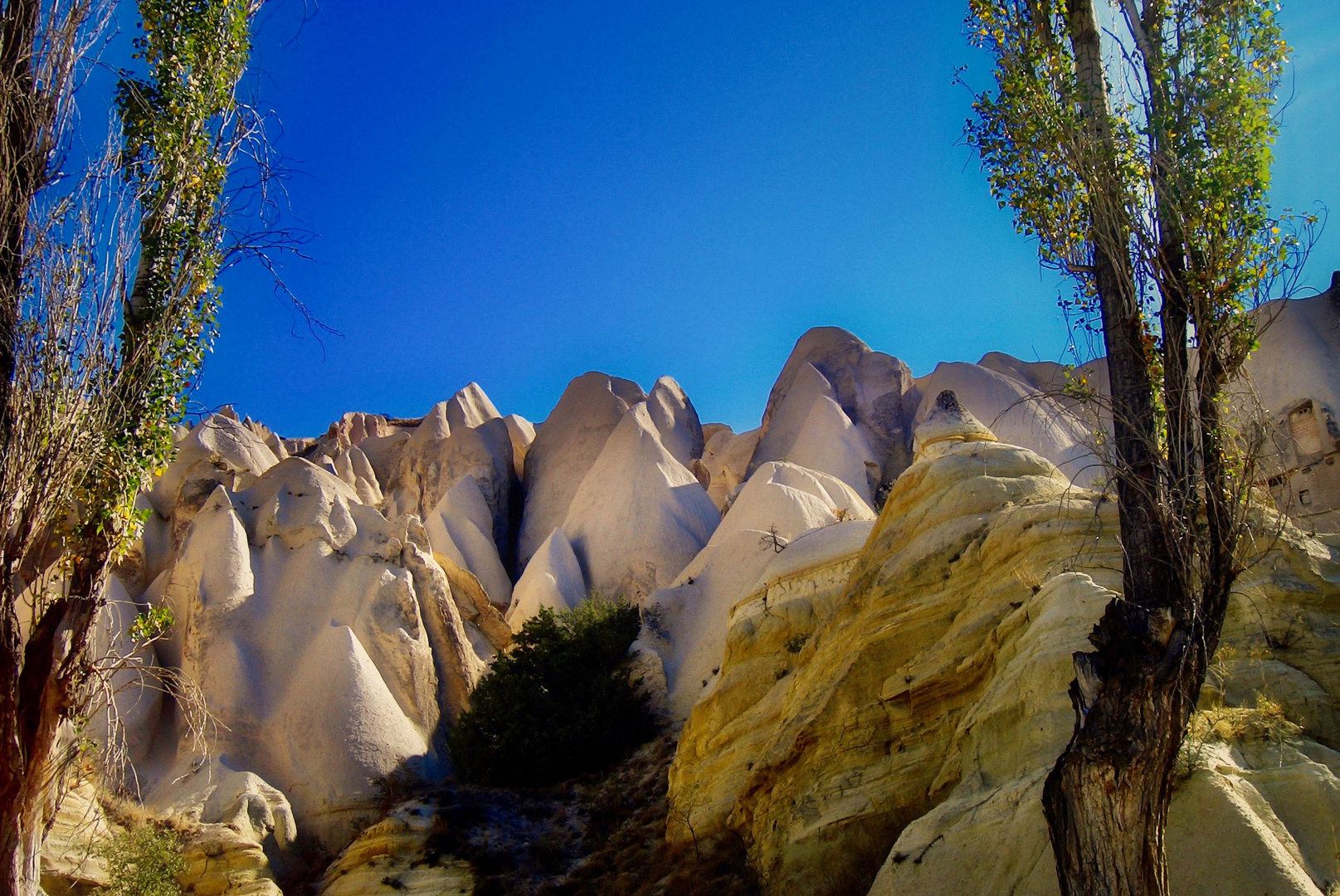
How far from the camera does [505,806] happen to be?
1967 centimetres

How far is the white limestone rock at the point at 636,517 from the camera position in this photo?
31688 millimetres

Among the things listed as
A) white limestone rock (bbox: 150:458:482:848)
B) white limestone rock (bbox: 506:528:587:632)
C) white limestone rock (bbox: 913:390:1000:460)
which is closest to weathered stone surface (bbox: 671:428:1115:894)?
white limestone rock (bbox: 913:390:1000:460)

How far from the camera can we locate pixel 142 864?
1697 centimetres

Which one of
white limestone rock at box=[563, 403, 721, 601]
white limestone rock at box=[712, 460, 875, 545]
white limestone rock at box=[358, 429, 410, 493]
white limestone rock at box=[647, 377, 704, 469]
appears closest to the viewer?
white limestone rock at box=[712, 460, 875, 545]

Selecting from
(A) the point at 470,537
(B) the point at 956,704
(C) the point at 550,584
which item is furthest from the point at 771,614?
(A) the point at 470,537

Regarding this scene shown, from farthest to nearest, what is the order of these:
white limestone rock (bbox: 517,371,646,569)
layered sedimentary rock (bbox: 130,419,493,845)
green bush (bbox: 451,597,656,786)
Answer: white limestone rock (bbox: 517,371,646,569), layered sedimentary rock (bbox: 130,419,493,845), green bush (bbox: 451,597,656,786)

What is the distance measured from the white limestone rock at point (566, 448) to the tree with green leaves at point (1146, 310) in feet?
102

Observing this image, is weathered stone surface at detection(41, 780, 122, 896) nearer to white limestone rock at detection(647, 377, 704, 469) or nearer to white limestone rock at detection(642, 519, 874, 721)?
white limestone rock at detection(642, 519, 874, 721)

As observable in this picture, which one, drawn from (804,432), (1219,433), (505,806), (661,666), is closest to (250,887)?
(505,806)

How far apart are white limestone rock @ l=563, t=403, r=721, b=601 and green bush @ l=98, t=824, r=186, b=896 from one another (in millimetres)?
14746

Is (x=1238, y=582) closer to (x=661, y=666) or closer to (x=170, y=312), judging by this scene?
(x=170, y=312)

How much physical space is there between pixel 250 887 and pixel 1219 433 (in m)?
17.5

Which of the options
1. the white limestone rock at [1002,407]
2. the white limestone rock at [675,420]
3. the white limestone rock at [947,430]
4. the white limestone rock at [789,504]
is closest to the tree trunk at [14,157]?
the white limestone rock at [947,430]

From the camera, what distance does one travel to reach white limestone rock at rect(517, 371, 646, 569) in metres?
39.4
